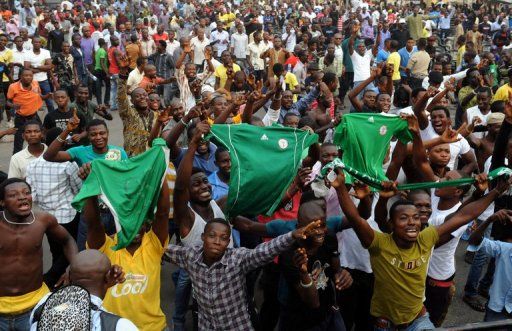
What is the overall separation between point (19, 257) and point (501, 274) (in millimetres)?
3763

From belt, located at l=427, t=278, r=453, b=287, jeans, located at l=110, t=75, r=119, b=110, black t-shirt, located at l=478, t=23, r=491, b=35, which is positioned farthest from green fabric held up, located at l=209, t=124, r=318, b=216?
black t-shirt, located at l=478, t=23, r=491, b=35

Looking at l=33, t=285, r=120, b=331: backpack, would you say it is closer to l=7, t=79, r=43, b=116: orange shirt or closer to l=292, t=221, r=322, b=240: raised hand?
l=292, t=221, r=322, b=240: raised hand

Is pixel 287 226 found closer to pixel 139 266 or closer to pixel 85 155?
pixel 139 266

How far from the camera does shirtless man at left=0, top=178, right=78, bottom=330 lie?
4.59 meters

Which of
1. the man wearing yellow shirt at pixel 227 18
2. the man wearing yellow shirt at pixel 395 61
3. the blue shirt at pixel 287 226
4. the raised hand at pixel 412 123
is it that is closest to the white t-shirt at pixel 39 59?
the man wearing yellow shirt at pixel 395 61

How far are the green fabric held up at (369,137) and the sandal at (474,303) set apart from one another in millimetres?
1816

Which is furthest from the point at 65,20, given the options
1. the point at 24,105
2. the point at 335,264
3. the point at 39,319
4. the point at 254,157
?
the point at 39,319

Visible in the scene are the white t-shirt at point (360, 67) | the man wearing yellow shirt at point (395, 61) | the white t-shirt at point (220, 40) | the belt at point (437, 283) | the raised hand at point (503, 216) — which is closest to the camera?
the raised hand at point (503, 216)

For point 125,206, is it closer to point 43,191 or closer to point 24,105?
point 43,191

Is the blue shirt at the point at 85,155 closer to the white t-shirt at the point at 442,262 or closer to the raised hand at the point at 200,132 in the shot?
the raised hand at the point at 200,132

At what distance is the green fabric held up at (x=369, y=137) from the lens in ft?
19.1

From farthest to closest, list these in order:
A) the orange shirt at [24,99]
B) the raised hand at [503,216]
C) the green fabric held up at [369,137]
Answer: the orange shirt at [24,99] → the green fabric held up at [369,137] → the raised hand at [503,216]

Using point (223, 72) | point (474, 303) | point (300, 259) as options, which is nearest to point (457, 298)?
point (474, 303)

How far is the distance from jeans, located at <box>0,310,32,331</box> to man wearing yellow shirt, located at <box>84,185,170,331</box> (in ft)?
2.42
